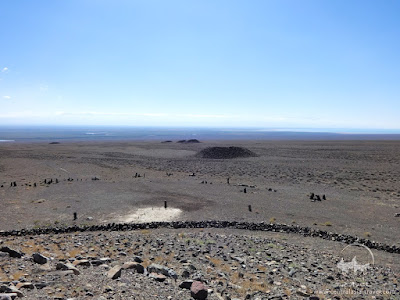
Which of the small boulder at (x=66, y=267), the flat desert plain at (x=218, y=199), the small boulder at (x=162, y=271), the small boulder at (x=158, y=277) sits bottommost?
the flat desert plain at (x=218, y=199)

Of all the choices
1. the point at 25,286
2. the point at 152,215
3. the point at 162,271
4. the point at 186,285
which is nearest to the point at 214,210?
the point at 152,215

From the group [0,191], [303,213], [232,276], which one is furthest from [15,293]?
[0,191]

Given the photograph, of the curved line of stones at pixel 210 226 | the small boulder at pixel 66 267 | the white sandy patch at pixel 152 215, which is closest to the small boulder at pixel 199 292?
the small boulder at pixel 66 267

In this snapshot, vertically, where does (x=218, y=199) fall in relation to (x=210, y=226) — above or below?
above

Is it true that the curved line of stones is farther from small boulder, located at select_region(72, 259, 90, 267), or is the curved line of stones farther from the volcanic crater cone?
the volcanic crater cone

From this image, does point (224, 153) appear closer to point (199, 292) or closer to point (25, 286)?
point (199, 292)

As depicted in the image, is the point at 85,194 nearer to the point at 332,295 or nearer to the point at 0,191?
the point at 0,191

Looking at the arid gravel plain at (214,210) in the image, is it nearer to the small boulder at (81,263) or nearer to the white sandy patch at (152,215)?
the white sandy patch at (152,215)

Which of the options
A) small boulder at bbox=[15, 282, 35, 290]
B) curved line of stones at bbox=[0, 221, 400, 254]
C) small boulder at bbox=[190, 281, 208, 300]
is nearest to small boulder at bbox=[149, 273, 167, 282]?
small boulder at bbox=[190, 281, 208, 300]

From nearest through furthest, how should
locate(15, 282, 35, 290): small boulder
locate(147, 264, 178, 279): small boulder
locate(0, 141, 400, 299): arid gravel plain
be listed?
1. locate(15, 282, 35, 290): small boulder
2. locate(147, 264, 178, 279): small boulder
3. locate(0, 141, 400, 299): arid gravel plain
